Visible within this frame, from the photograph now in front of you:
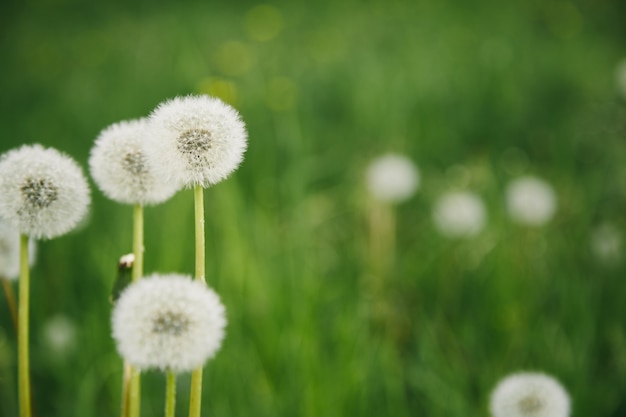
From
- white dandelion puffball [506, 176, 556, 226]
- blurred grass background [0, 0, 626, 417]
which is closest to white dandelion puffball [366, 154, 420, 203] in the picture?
blurred grass background [0, 0, 626, 417]

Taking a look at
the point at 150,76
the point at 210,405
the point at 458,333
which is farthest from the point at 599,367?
the point at 150,76

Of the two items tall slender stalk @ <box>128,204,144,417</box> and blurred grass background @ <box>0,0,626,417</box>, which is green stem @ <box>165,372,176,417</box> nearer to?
tall slender stalk @ <box>128,204,144,417</box>

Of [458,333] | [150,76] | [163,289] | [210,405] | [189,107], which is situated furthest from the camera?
[150,76]

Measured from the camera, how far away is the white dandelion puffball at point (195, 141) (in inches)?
30.3

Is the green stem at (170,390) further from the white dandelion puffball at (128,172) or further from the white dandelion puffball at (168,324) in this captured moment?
the white dandelion puffball at (128,172)

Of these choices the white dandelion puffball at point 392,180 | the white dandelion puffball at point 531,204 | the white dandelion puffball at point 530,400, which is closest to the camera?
the white dandelion puffball at point 530,400

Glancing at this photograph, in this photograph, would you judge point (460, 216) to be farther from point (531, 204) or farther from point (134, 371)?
point (134, 371)

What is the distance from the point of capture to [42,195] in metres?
0.84

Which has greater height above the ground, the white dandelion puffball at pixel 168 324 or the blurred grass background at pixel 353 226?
the blurred grass background at pixel 353 226

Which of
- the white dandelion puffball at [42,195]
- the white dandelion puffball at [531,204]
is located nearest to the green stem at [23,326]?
the white dandelion puffball at [42,195]

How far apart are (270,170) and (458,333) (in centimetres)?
126

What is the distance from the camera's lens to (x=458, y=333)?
1887 millimetres

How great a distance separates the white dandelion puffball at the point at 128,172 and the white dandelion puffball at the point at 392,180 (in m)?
1.59

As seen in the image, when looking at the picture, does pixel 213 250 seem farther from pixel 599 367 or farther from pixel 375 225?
pixel 599 367
